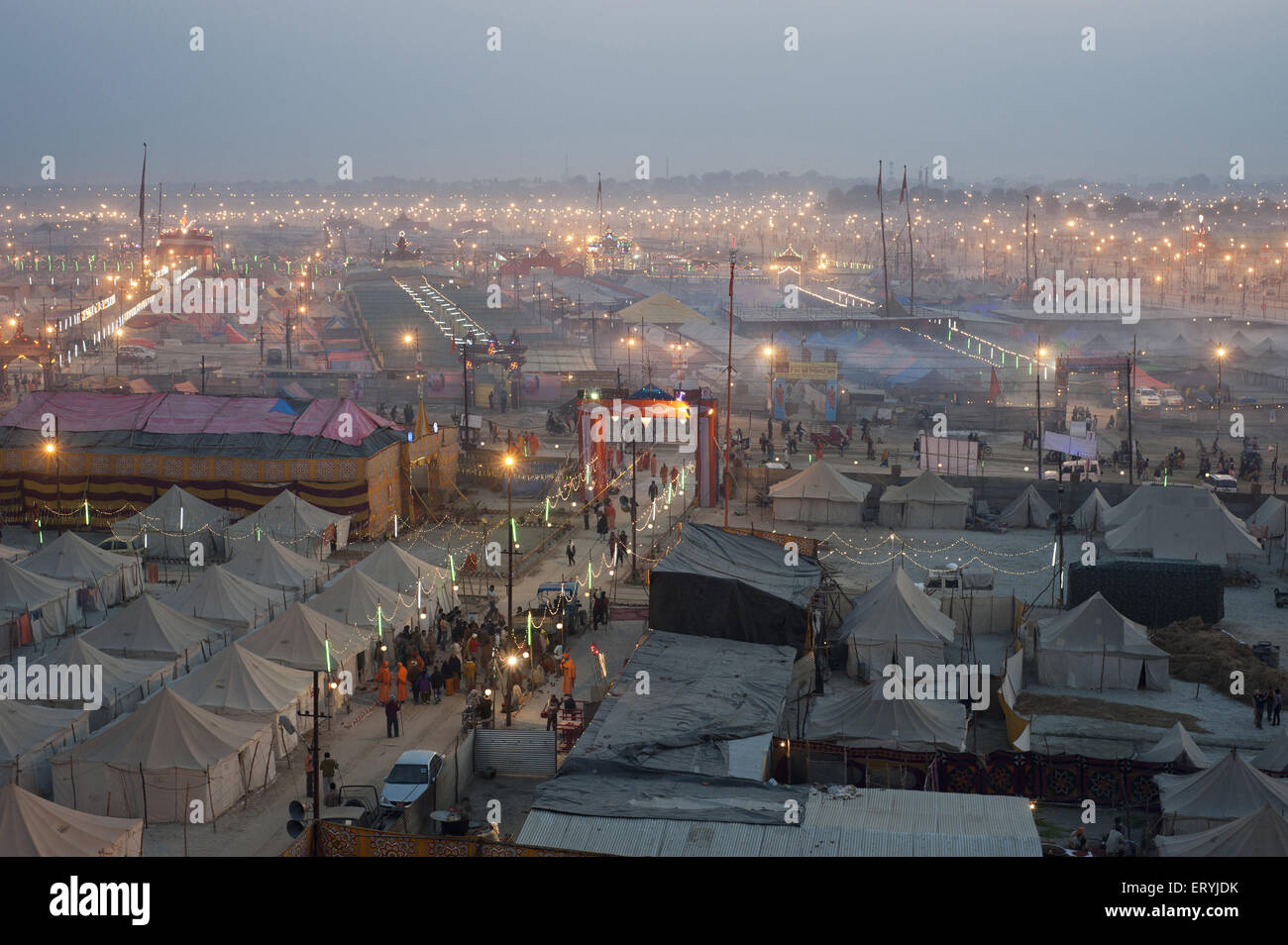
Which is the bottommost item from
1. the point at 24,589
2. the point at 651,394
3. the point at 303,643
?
the point at 303,643

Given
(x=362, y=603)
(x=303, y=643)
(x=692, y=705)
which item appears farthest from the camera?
(x=362, y=603)

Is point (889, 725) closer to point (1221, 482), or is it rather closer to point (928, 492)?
point (928, 492)

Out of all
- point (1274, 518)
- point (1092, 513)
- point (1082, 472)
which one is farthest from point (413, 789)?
point (1082, 472)

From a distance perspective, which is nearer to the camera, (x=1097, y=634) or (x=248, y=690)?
(x=248, y=690)

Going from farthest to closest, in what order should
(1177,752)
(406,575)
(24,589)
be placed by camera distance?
1. (406,575)
2. (24,589)
3. (1177,752)
